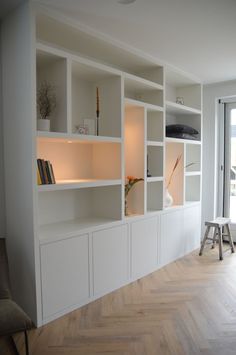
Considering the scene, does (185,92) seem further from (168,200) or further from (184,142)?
(168,200)

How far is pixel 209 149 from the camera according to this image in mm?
4852

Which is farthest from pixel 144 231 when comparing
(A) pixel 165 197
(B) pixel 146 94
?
(B) pixel 146 94

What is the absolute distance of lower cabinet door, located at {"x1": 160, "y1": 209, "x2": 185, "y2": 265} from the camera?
12.4 ft

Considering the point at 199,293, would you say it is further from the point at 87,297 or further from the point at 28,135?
the point at 28,135

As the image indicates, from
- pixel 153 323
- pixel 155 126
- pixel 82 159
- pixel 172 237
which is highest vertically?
pixel 155 126

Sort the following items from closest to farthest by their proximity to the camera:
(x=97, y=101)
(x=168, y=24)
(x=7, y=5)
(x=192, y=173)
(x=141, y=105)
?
(x=7, y=5), (x=168, y=24), (x=97, y=101), (x=141, y=105), (x=192, y=173)

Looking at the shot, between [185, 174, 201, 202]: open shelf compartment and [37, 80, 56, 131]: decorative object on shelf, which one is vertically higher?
[37, 80, 56, 131]: decorative object on shelf

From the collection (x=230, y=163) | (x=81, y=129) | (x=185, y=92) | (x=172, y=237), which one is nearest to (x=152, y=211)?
(x=172, y=237)

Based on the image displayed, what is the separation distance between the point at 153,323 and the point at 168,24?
252cm

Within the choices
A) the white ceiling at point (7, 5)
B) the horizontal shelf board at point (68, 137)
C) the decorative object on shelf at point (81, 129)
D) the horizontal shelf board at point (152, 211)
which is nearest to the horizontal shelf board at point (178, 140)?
the horizontal shelf board at point (152, 211)

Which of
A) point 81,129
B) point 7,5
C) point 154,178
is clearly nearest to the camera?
point 7,5

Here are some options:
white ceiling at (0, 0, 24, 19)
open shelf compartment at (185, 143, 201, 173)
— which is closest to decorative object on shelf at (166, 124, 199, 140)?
open shelf compartment at (185, 143, 201, 173)

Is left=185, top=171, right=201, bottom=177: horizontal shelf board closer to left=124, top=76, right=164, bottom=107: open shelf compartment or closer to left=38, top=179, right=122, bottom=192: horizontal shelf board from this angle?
left=124, top=76, right=164, bottom=107: open shelf compartment

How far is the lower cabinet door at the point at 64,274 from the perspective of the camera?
2.43 meters
